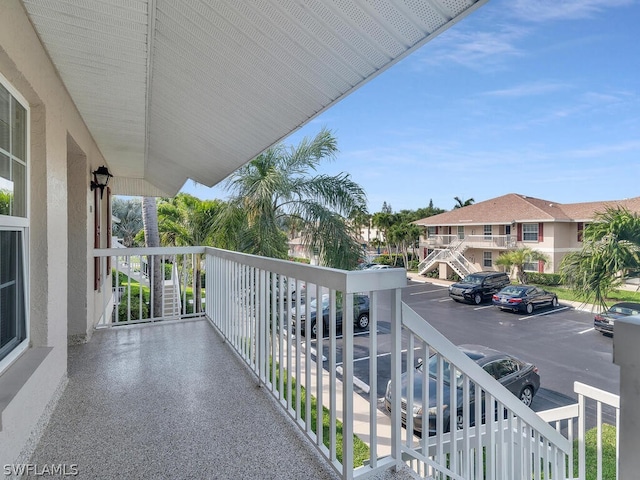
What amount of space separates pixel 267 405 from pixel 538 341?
11.1m

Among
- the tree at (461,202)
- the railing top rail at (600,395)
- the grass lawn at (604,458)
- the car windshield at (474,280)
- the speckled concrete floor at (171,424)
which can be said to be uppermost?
the tree at (461,202)

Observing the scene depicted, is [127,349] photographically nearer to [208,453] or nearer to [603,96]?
[208,453]

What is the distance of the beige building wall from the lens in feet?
5.61

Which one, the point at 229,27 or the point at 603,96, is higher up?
the point at 603,96

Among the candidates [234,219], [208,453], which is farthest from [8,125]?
[234,219]

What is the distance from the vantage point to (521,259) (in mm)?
17609

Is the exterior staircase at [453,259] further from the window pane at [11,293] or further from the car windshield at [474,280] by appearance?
the window pane at [11,293]

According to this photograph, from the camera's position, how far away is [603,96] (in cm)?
2561

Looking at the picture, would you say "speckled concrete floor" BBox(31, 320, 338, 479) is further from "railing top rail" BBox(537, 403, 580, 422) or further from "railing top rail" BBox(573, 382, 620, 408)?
"railing top rail" BBox(537, 403, 580, 422)

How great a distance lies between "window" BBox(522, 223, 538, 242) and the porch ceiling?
1867 cm

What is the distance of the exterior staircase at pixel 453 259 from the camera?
21.0 m

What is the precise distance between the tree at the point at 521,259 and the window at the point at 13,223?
18.9 metres

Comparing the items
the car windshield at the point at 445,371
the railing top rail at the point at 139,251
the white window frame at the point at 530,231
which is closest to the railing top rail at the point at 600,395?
the car windshield at the point at 445,371

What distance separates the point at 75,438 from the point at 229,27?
2.34 m
